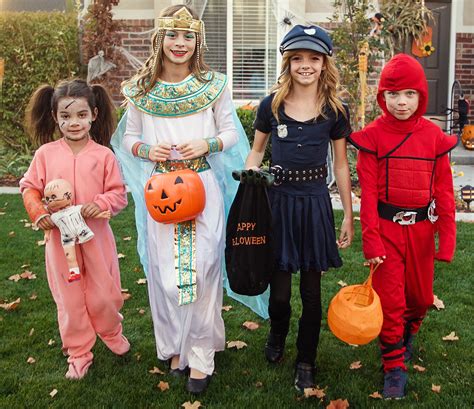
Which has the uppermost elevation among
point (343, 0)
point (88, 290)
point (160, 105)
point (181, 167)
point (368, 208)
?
point (343, 0)

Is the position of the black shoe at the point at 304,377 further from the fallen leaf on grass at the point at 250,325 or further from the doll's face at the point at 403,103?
the doll's face at the point at 403,103

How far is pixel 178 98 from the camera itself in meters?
3.16

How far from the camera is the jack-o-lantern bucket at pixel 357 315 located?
2.93m

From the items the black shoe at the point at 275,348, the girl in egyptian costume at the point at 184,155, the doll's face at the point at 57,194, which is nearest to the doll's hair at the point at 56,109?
the girl in egyptian costume at the point at 184,155

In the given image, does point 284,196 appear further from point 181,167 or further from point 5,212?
point 5,212

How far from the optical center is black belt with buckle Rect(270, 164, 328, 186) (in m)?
3.15

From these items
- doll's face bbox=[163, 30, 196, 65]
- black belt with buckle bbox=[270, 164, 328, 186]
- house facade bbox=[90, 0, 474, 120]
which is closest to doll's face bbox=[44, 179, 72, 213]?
doll's face bbox=[163, 30, 196, 65]

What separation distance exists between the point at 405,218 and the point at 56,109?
1.95 meters

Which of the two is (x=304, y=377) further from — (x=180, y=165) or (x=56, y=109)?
(x=56, y=109)

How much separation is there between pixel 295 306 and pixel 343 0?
253 inches

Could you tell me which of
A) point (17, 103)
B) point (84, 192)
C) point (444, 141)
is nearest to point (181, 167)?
point (84, 192)

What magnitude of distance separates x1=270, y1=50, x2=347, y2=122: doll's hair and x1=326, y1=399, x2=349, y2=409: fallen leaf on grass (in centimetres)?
148

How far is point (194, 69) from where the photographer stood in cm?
325

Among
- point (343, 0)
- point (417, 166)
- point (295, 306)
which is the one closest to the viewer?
point (417, 166)
